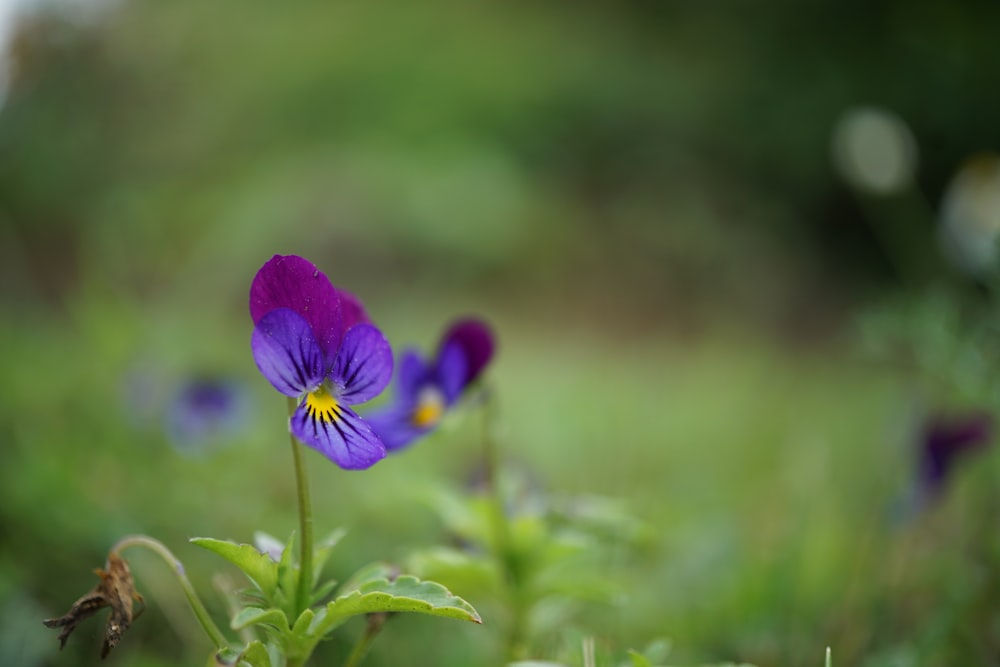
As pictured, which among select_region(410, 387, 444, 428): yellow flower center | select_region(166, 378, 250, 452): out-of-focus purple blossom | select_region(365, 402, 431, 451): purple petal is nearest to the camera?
select_region(365, 402, 431, 451): purple petal

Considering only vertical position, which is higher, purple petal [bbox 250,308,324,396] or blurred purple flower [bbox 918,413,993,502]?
blurred purple flower [bbox 918,413,993,502]

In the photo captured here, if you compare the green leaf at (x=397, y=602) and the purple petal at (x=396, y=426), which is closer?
the green leaf at (x=397, y=602)

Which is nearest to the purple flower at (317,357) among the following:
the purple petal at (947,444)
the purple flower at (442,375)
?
the purple flower at (442,375)

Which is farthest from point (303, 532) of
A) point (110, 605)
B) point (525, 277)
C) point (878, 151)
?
point (525, 277)

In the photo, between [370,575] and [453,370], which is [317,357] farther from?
[453,370]

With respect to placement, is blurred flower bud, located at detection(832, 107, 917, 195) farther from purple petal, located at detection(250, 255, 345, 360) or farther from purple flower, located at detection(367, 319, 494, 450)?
purple petal, located at detection(250, 255, 345, 360)

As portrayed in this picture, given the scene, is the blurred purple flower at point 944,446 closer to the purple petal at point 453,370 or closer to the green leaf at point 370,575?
the purple petal at point 453,370

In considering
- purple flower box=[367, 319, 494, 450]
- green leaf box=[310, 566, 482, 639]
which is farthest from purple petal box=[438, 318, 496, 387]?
green leaf box=[310, 566, 482, 639]

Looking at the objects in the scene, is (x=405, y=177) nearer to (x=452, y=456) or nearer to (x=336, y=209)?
(x=336, y=209)
